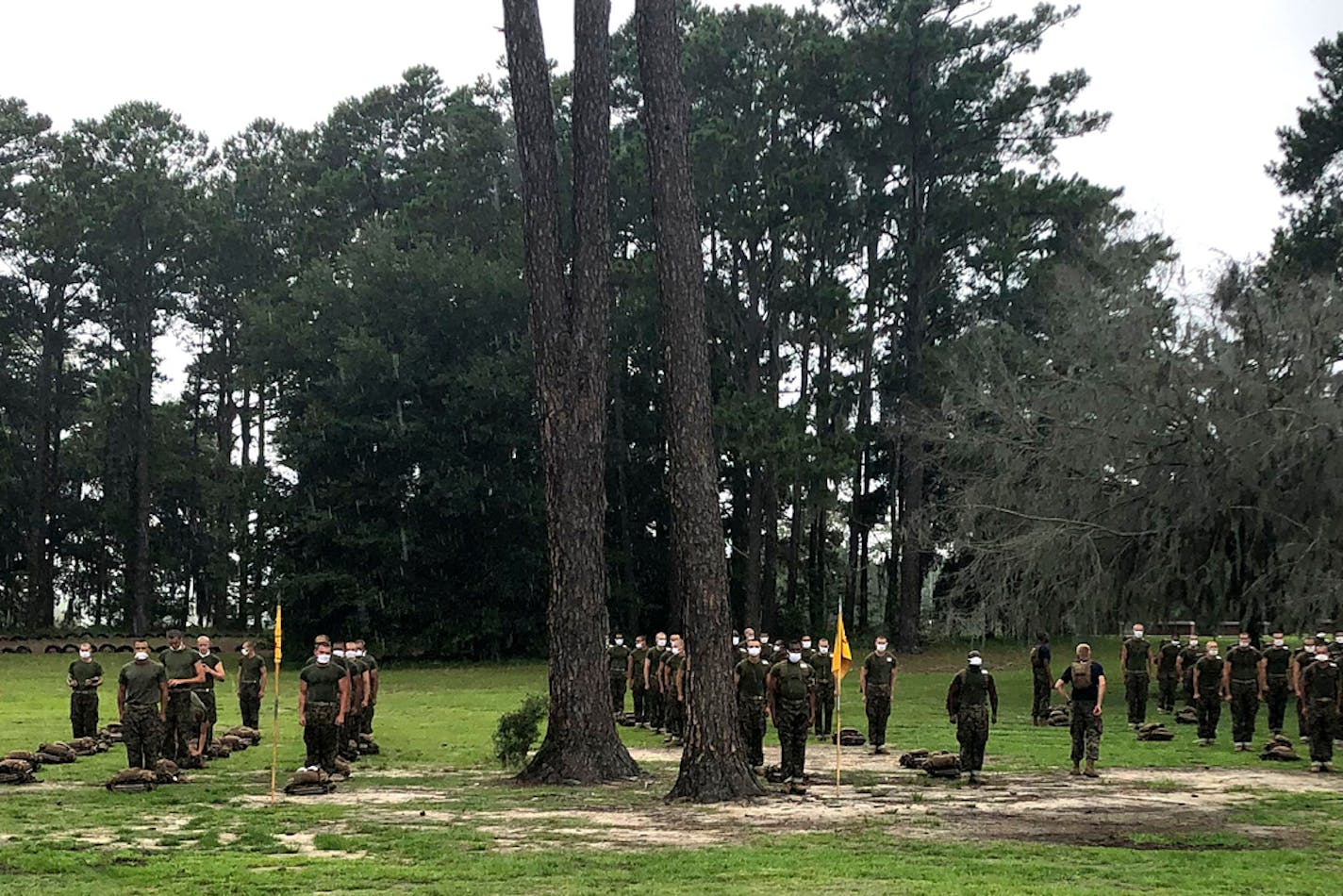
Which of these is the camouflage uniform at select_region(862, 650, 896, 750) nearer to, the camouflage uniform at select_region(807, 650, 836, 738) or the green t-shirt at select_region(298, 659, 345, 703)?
the camouflage uniform at select_region(807, 650, 836, 738)

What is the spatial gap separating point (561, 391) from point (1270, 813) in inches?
391

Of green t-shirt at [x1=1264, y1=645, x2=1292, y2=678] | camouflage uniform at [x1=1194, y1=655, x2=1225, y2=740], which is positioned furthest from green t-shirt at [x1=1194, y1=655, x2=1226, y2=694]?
green t-shirt at [x1=1264, y1=645, x2=1292, y2=678]

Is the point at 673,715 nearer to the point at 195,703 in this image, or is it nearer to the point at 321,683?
the point at 195,703

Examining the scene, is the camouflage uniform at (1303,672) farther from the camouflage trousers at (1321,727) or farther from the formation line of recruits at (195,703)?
the formation line of recruits at (195,703)

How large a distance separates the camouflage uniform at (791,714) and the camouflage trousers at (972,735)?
200cm

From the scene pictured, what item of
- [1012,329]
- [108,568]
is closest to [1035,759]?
[1012,329]

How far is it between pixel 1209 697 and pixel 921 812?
10.3 metres

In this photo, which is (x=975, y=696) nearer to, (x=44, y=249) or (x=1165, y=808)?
(x=1165, y=808)

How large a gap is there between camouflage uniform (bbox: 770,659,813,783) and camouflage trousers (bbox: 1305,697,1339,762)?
7.18 m

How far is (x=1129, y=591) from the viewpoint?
1332 inches

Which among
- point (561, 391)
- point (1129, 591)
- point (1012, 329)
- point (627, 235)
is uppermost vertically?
point (627, 235)

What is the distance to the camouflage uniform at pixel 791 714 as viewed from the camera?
18750mm

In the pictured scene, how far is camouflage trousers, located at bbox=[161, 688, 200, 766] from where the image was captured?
19.8m

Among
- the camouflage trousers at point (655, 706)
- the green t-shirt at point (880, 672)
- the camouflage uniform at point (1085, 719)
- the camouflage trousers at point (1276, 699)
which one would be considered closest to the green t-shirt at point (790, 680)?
the camouflage uniform at point (1085, 719)
